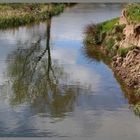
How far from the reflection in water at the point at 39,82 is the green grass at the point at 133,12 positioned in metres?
2.05

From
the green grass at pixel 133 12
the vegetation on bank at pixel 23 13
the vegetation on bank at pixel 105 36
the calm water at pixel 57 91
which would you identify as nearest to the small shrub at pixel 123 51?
the calm water at pixel 57 91

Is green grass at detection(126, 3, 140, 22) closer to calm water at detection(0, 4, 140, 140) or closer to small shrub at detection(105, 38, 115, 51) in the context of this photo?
small shrub at detection(105, 38, 115, 51)

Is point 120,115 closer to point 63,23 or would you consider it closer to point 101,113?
point 101,113

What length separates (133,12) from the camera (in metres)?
8.95

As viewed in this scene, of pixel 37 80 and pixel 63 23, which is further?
pixel 63 23

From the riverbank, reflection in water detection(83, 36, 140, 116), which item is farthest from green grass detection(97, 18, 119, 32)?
reflection in water detection(83, 36, 140, 116)

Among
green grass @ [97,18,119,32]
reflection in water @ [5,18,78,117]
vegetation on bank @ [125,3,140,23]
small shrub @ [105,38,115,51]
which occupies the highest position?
vegetation on bank @ [125,3,140,23]

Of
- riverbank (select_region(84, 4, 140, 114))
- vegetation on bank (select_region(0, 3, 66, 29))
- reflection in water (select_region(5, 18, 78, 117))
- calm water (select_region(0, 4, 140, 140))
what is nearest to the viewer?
calm water (select_region(0, 4, 140, 140))

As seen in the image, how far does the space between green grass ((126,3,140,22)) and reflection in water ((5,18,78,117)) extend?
2049 mm

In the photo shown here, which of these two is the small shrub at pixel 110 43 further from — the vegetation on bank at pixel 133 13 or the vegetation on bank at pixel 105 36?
the vegetation on bank at pixel 133 13

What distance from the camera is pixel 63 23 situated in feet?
41.1

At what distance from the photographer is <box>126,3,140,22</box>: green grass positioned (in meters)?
8.55

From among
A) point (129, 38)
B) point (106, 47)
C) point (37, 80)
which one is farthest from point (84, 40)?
point (37, 80)

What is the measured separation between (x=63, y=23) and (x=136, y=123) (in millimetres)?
7903
